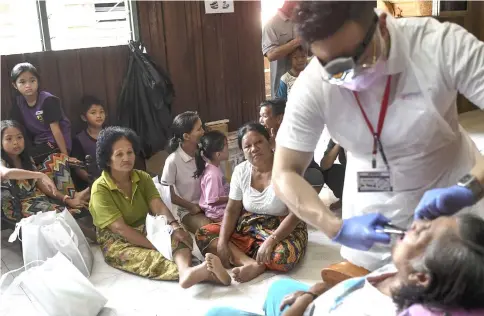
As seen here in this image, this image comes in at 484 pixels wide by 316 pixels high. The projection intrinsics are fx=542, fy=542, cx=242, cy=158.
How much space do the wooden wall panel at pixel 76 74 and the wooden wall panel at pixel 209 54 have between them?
33 centimetres

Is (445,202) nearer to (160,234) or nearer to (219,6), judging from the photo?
(160,234)

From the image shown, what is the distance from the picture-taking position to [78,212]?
10.3 ft

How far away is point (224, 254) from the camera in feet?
8.71

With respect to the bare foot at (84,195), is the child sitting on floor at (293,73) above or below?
above

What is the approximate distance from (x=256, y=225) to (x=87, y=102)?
5.04ft

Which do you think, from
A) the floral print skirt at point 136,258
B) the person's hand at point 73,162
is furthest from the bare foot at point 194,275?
the person's hand at point 73,162

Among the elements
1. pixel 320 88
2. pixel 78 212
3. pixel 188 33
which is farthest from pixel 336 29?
pixel 188 33

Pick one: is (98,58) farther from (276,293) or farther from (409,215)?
(409,215)

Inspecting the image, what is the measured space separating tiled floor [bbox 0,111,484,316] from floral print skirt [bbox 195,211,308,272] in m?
0.07

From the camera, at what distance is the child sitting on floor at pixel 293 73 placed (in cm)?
344

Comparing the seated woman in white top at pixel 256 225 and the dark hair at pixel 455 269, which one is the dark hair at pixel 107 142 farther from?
the dark hair at pixel 455 269

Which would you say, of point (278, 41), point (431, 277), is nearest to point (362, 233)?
point (431, 277)

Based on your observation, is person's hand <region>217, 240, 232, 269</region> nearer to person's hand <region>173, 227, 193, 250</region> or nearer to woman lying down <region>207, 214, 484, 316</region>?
person's hand <region>173, 227, 193, 250</region>

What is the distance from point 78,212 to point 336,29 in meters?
2.38
